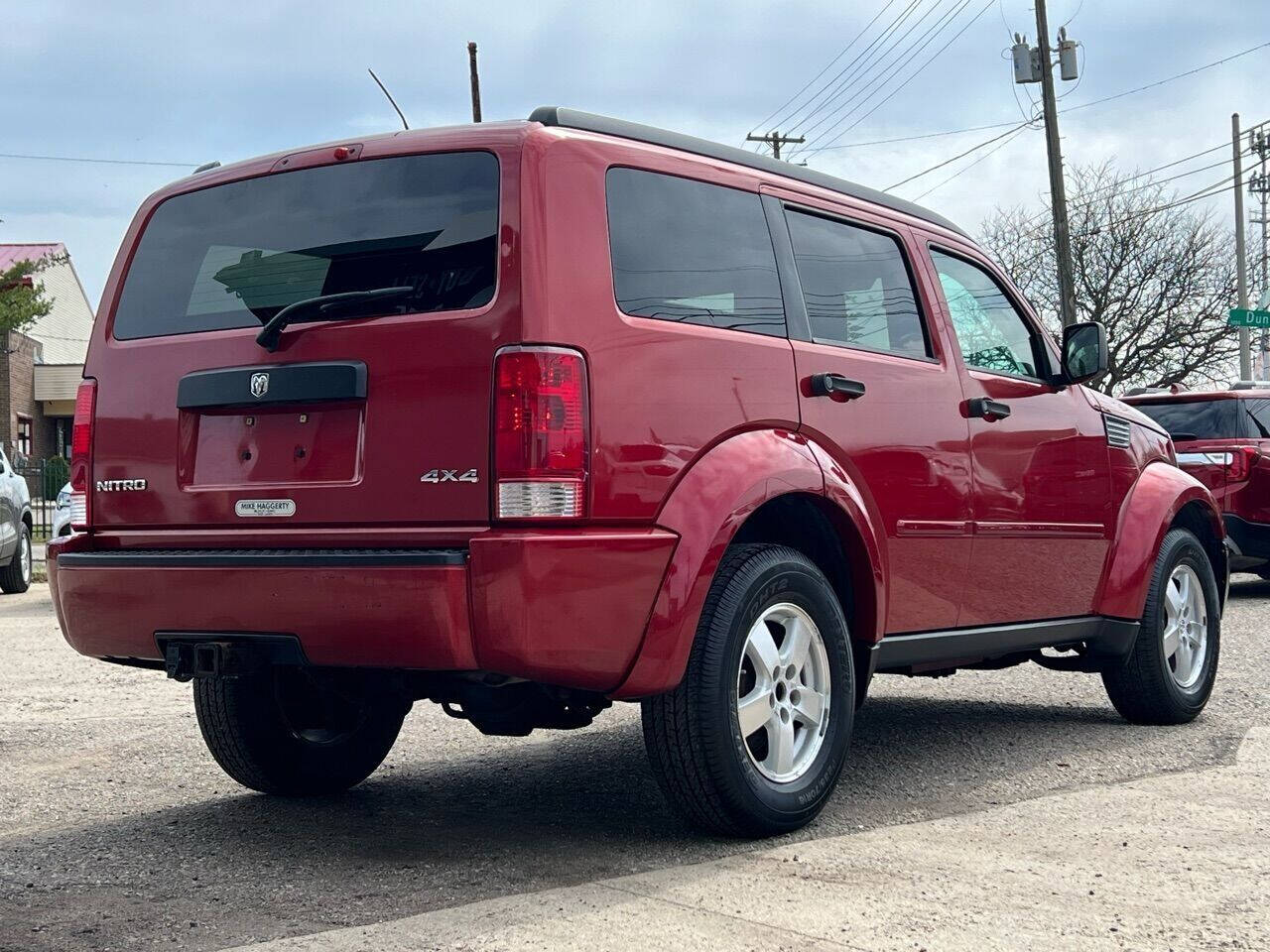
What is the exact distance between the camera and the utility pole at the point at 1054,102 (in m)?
26.2

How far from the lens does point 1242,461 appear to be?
12.4 m

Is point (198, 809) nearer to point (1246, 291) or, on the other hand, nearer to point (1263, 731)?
point (1263, 731)

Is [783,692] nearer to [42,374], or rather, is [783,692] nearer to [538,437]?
[538,437]

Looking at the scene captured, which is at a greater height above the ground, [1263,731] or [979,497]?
[979,497]

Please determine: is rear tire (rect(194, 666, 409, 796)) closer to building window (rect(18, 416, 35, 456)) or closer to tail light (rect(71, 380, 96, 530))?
tail light (rect(71, 380, 96, 530))

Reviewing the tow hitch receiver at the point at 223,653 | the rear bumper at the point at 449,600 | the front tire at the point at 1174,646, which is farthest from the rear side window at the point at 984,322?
the tow hitch receiver at the point at 223,653

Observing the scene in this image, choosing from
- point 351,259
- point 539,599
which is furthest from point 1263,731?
point 351,259

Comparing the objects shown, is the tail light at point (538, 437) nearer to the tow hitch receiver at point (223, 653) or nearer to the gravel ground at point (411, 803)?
the tow hitch receiver at point (223, 653)

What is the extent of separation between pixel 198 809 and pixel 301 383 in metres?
1.75

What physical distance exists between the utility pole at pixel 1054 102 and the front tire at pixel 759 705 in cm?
2265

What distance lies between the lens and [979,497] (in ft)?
18.0

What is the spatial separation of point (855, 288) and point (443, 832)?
2.21m

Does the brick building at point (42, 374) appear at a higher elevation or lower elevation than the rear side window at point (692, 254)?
higher

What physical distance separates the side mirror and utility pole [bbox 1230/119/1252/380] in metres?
33.7
